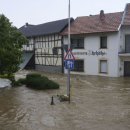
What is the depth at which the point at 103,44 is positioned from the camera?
40000 millimetres

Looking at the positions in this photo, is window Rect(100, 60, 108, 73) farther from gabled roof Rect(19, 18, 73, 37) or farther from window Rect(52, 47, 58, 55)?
window Rect(52, 47, 58, 55)

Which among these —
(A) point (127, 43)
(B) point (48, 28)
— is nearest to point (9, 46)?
(A) point (127, 43)

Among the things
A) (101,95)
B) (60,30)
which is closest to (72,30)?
(60,30)

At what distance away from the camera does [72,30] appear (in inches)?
1727

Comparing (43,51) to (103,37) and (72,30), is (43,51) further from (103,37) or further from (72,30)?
(103,37)

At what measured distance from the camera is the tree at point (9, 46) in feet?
88.3

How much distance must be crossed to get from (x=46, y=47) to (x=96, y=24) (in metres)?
10.8

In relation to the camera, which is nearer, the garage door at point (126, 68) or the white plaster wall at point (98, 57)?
the white plaster wall at point (98, 57)

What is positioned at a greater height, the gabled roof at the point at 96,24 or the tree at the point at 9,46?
the gabled roof at the point at 96,24

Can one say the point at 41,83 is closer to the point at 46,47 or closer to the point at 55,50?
the point at 55,50

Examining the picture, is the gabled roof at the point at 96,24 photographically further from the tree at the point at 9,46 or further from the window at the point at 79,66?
→ the tree at the point at 9,46

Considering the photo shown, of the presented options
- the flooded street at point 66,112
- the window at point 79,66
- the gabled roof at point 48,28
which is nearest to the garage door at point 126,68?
the window at point 79,66

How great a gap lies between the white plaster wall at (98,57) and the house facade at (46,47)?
→ 4.14 meters

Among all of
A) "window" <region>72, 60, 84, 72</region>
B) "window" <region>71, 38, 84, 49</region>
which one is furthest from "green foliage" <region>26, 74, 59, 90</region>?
"window" <region>71, 38, 84, 49</region>
